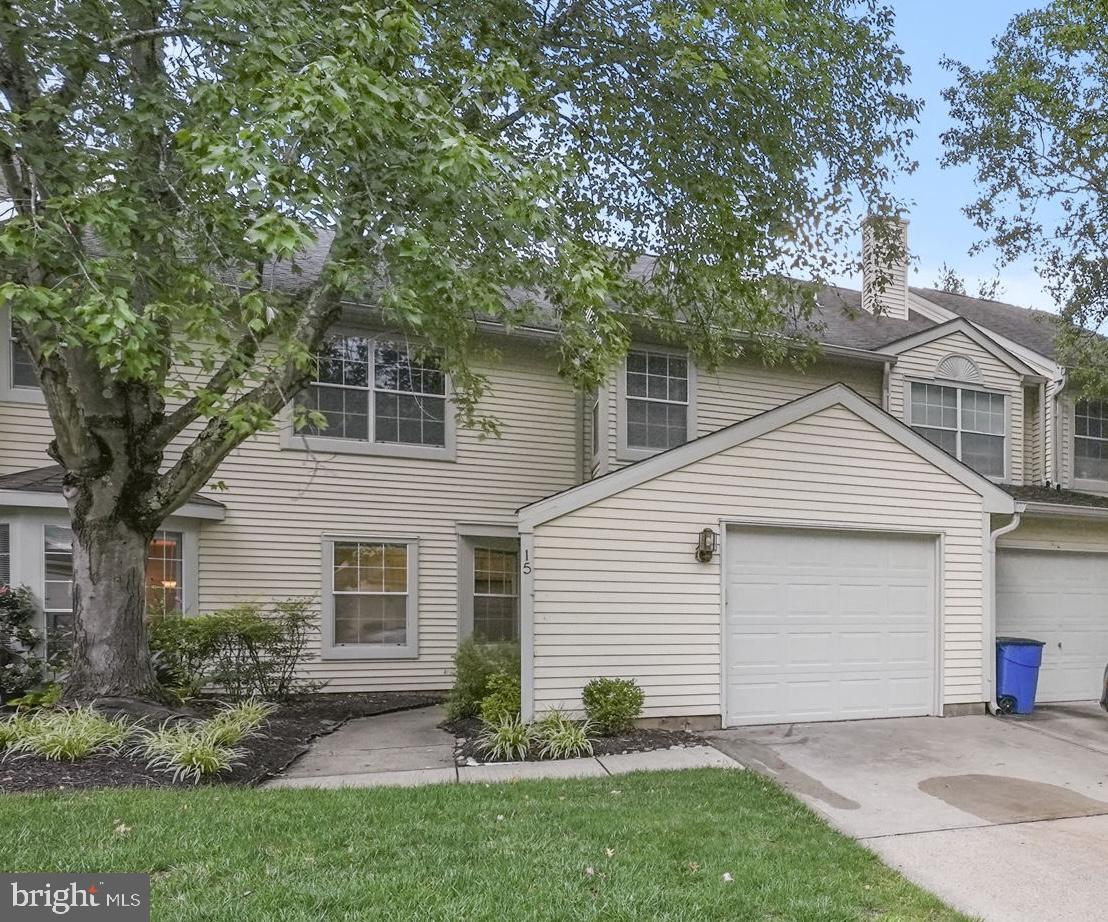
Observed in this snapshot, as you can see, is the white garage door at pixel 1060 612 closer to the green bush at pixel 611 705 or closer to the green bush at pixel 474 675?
the green bush at pixel 611 705

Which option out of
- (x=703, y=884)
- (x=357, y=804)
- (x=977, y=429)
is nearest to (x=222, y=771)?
(x=357, y=804)

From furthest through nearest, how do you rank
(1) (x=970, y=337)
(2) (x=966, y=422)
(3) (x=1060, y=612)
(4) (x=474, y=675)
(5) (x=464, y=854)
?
(1) (x=970, y=337) < (2) (x=966, y=422) < (3) (x=1060, y=612) < (4) (x=474, y=675) < (5) (x=464, y=854)

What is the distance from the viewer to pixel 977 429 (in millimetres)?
12477

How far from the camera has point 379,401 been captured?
10.4 m

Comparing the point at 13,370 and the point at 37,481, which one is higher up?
the point at 13,370

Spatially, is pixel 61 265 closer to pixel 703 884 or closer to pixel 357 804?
pixel 357 804

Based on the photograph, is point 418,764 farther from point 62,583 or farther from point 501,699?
point 62,583

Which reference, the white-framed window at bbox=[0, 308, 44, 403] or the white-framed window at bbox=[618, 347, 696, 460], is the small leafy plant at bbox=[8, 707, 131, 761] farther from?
the white-framed window at bbox=[618, 347, 696, 460]

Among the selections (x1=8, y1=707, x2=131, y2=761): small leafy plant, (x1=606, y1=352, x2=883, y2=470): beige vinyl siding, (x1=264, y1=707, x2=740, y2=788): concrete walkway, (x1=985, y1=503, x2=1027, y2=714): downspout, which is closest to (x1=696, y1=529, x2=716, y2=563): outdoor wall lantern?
(x1=264, y1=707, x2=740, y2=788): concrete walkway

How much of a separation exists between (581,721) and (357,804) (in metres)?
2.81

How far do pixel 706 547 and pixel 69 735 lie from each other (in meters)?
5.96

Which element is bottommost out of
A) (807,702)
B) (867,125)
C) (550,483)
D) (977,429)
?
(807,702)

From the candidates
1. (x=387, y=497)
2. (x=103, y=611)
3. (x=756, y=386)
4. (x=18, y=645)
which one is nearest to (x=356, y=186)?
(x=103, y=611)

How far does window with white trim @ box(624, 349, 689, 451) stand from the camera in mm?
10977
